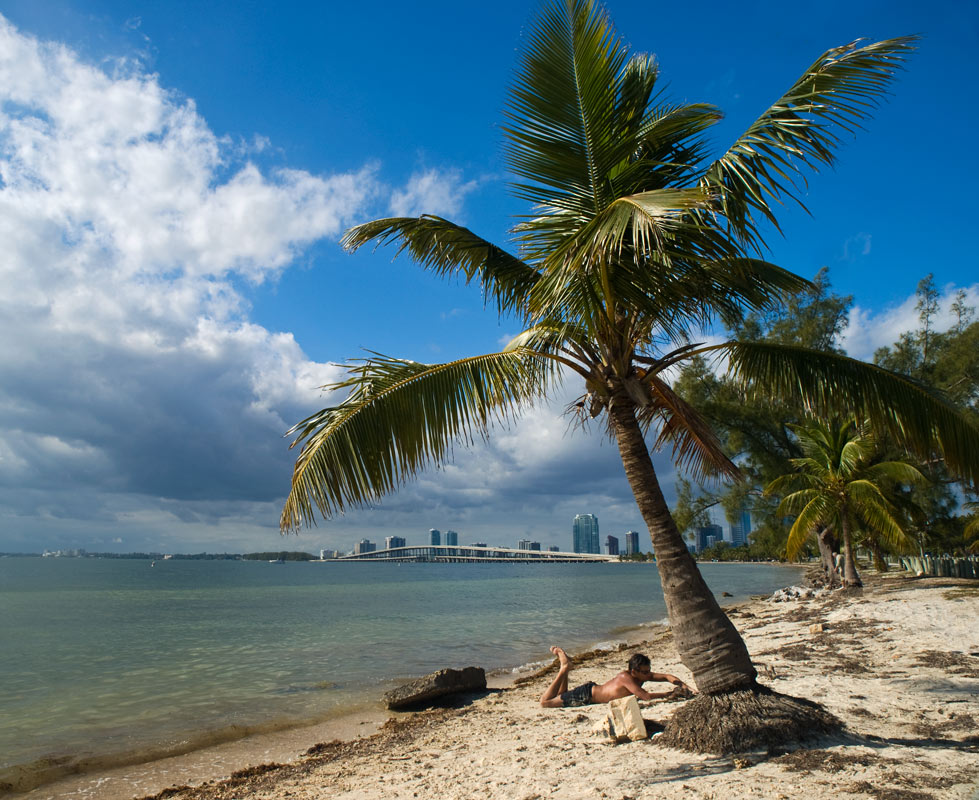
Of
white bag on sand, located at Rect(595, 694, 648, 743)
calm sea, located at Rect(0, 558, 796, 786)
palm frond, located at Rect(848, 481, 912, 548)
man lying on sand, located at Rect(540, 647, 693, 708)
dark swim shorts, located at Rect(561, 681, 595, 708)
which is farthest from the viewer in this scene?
palm frond, located at Rect(848, 481, 912, 548)

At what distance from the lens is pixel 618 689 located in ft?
25.2

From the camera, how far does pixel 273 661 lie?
680 inches

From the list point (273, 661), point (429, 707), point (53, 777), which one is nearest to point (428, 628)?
point (273, 661)

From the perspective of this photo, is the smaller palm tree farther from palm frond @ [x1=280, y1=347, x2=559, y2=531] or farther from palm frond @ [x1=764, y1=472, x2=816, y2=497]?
palm frond @ [x1=280, y1=347, x2=559, y2=531]

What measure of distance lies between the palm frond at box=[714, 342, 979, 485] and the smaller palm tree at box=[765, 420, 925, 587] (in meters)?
13.2

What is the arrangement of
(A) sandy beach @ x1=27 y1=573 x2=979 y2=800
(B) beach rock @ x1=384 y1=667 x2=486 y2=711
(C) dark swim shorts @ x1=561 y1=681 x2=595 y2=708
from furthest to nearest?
(B) beach rock @ x1=384 y1=667 x2=486 y2=711 < (C) dark swim shorts @ x1=561 y1=681 x2=595 y2=708 < (A) sandy beach @ x1=27 y1=573 x2=979 y2=800

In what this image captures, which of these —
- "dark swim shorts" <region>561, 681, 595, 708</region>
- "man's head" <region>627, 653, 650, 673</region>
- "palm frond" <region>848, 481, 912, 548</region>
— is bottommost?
"dark swim shorts" <region>561, 681, 595, 708</region>

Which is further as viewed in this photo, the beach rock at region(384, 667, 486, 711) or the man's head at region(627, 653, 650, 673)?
the beach rock at region(384, 667, 486, 711)

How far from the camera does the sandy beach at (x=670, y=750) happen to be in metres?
4.39

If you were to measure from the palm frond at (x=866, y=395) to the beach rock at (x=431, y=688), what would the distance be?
7769 mm

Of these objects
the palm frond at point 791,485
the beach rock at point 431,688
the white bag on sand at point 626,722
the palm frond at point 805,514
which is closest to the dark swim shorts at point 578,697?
the white bag on sand at point 626,722

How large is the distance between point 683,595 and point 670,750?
129cm

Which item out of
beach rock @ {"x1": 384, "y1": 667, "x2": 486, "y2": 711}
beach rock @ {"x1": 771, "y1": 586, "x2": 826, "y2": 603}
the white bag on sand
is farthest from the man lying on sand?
beach rock @ {"x1": 771, "y1": 586, "x2": 826, "y2": 603}

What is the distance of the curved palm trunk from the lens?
5.36 m
